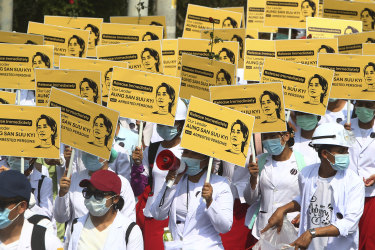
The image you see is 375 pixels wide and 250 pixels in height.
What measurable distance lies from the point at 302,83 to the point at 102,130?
102 inches

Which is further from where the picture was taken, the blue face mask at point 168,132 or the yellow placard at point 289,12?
the yellow placard at point 289,12

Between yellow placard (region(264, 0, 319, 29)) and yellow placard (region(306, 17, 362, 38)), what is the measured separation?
649 mm

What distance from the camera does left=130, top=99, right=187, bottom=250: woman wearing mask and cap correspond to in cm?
981

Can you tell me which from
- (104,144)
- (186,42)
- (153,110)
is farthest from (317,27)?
(104,144)

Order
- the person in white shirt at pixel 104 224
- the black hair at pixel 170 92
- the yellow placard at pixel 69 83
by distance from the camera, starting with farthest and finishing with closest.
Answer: the yellow placard at pixel 69 83 < the black hair at pixel 170 92 < the person in white shirt at pixel 104 224

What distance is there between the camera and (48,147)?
8969mm

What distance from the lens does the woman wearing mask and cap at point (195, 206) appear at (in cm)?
802

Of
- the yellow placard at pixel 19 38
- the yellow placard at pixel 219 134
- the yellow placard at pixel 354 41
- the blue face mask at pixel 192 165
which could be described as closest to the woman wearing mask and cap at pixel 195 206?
the blue face mask at pixel 192 165

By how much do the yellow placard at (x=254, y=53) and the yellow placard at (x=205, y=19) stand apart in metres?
1.61

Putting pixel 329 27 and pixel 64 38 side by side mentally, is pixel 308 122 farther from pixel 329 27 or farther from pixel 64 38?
pixel 64 38

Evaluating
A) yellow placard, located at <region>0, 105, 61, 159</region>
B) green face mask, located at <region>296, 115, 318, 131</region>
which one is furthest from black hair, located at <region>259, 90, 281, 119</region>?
yellow placard, located at <region>0, 105, 61, 159</region>

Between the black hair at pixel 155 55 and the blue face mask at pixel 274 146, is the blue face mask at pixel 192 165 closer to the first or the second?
the blue face mask at pixel 274 146

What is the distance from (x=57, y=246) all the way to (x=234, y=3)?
16330mm

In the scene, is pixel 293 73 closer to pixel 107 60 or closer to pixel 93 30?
pixel 107 60
